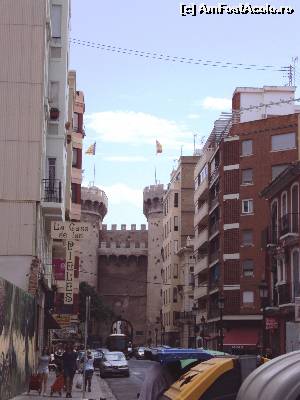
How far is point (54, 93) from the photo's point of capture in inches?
1455

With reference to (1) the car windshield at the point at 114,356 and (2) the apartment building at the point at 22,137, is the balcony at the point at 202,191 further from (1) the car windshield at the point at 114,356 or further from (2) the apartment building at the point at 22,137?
(2) the apartment building at the point at 22,137

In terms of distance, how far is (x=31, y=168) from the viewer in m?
31.9

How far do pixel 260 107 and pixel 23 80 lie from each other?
37.5m


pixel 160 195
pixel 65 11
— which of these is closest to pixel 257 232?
pixel 65 11

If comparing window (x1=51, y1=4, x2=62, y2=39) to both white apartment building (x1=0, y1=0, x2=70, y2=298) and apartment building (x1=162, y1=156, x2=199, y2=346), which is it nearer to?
white apartment building (x1=0, y1=0, x2=70, y2=298)

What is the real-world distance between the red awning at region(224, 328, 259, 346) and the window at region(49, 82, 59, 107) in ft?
100

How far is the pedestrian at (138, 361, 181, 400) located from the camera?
855cm

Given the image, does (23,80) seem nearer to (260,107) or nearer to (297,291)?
(297,291)

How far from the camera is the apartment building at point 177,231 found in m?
97.6

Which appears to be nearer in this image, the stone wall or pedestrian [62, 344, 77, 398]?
pedestrian [62, 344, 77, 398]

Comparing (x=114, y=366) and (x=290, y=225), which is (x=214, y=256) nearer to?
(x=114, y=366)

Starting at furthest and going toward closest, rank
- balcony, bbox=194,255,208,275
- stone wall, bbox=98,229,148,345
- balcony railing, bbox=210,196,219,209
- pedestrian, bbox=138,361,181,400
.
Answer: stone wall, bbox=98,229,148,345 → balcony, bbox=194,255,208,275 → balcony railing, bbox=210,196,219,209 → pedestrian, bbox=138,361,181,400

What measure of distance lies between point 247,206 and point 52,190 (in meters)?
31.9

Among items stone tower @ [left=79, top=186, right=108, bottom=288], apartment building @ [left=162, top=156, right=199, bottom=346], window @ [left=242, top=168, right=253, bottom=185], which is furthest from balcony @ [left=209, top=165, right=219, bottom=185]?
stone tower @ [left=79, top=186, right=108, bottom=288]
